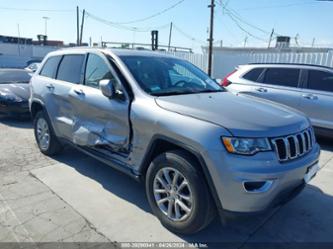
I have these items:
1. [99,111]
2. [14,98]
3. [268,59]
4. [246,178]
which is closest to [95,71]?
[99,111]

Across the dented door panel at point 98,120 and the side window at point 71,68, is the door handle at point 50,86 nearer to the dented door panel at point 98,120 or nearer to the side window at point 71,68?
the side window at point 71,68

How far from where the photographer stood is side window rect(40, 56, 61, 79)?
489cm

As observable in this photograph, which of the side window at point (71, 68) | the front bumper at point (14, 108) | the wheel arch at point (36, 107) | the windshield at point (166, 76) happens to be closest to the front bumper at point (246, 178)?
the windshield at point (166, 76)

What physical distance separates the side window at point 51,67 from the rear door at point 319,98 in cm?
477

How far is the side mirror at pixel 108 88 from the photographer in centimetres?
334

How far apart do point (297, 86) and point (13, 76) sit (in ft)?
26.8

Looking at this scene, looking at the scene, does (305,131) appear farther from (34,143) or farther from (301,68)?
(34,143)

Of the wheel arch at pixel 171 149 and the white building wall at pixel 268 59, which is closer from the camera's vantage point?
the wheel arch at pixel 171 149

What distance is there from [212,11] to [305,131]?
1637 centimetres

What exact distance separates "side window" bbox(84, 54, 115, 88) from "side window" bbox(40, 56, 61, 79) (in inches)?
41.8

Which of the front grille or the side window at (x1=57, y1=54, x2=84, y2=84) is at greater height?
the side window at (x1=57, y1=54, x2=84, y2=84)

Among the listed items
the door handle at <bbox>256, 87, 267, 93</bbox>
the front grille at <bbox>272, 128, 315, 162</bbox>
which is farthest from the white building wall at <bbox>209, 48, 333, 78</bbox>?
the front grille at <bbox>272, 128, 315, 162</bbox>

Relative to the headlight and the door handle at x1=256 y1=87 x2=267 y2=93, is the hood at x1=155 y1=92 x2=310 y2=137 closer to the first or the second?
the headlight

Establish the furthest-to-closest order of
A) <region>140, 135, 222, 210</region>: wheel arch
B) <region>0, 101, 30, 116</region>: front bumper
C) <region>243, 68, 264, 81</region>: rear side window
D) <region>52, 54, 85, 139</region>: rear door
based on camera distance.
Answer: <region>0, 101, 30, 116</region>: front bumper < <region>243, 68, 264, 81</region>: rear side window < <region>52, 54, 85, 139</region>: rear door < <region>140, 135, 222, 210</region>: wheel arch
